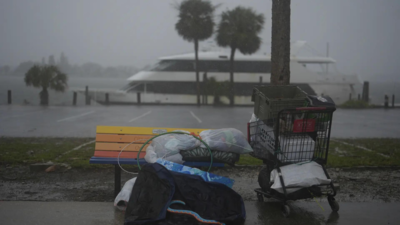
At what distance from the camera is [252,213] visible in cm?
396

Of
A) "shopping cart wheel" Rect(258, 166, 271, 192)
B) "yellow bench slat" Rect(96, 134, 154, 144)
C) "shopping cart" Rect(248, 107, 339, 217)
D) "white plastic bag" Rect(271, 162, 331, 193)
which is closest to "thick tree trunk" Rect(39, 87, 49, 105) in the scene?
"yellow bench slat" Rect(96, 134, 154, 144)

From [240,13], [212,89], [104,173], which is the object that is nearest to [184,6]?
[240,13]

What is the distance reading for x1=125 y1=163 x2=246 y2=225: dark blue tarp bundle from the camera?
11.2 ft

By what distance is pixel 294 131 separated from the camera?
3.90m

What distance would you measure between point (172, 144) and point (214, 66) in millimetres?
31235

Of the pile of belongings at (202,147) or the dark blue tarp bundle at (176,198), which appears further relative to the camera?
the pile of belongings at (202,147)

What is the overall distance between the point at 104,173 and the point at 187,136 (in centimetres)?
196

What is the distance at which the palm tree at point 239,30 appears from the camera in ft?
104

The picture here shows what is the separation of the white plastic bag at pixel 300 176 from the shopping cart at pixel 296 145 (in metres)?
0.03

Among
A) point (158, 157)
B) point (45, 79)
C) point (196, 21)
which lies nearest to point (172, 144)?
point (158, 157)

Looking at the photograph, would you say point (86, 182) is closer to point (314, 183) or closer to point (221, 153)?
point (221, 153)

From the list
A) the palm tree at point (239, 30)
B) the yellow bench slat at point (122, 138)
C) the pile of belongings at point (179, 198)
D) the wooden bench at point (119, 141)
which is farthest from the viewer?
the palm tree at point (239, 30)

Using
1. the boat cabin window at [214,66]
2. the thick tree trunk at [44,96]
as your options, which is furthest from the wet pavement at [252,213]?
the boat cabin window at [214,66]

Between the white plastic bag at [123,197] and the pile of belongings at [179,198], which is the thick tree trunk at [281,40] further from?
the white plastic bag at [123,197]
